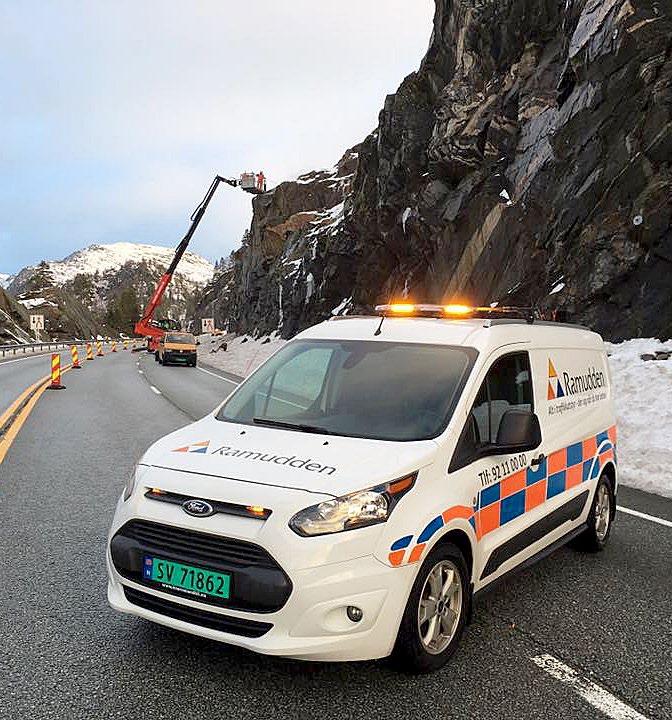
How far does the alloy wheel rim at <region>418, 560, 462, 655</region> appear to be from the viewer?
Result: 3.55m

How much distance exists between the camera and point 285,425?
4.36 meters

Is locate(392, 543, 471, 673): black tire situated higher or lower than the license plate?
lower

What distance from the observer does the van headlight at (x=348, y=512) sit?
3260 millimetres

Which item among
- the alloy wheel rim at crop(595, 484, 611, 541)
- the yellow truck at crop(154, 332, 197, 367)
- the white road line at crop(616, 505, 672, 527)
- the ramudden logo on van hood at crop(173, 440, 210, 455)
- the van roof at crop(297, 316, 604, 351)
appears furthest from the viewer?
the yellow truck at crop(154, 332, 197, 367)

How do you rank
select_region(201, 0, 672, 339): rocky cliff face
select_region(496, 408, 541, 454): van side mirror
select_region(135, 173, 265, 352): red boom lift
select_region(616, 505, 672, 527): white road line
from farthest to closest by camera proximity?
select_region(135, 173, 265, 352): red boom lift → select_region(201, 0, 672, 339): rocky cliff face → select_region(616, 505, 672, 527): white road line → select_region(496, 408, 541, 454): van side mirror

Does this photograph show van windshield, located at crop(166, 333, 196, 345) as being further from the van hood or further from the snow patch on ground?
the van hood

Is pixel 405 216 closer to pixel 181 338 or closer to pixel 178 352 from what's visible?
pixel 178 352

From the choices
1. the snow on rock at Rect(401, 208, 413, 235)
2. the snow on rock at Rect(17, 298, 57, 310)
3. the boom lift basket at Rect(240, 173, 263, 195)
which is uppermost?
the boom lift basket at Rect(240, 173, 263, 195)

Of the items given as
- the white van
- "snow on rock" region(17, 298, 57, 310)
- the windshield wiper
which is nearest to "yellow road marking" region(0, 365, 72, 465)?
the windshield wiper

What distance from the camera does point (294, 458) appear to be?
12.1ft

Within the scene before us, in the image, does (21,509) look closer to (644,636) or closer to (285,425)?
(285,425)

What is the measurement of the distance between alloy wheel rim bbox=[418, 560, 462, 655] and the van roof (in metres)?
1.45

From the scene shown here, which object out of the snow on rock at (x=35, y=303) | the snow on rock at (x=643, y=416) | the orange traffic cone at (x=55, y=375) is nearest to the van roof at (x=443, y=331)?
the snow on rock at (x=643, y=416)

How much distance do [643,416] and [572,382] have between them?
5843 millimetres
